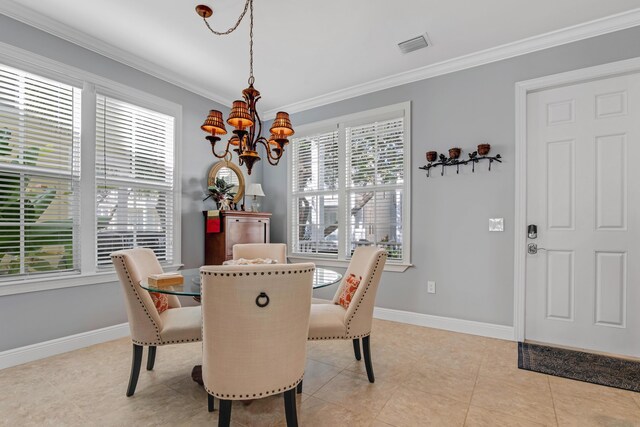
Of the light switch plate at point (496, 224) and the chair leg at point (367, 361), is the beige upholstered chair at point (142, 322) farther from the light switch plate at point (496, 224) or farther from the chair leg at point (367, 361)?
the light switch plate at point (496, 224)

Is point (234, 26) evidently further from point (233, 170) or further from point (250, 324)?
point (250, 324)

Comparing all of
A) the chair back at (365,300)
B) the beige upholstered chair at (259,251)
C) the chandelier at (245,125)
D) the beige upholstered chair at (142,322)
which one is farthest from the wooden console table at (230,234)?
the chair back at (365,300)

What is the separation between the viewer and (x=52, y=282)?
2621 millimetres

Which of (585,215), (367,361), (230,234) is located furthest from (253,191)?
(585,215)

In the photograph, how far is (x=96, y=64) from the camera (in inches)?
116

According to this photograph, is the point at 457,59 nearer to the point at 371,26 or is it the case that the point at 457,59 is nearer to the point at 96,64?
the point at 371,26

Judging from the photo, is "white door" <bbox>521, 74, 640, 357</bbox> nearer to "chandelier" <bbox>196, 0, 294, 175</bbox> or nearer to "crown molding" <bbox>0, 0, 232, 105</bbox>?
"chandelier" <bbox>196, 0, 294, 175</bbox>

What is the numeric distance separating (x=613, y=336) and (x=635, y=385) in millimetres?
605

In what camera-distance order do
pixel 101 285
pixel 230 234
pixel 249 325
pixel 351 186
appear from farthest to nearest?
1. pixel 351 186
2. pixel 230 234
3. pixel 101 285
4. pixel 249 325

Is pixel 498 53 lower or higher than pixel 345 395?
higher

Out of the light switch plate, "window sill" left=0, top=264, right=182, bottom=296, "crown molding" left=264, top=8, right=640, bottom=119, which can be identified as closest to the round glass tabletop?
"window sill" left=0, top=264, right=182, bottom=296

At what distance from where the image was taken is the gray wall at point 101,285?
2461 mm

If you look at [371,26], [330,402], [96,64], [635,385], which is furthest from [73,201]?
[635,385]

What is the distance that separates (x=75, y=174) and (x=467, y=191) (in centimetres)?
374
